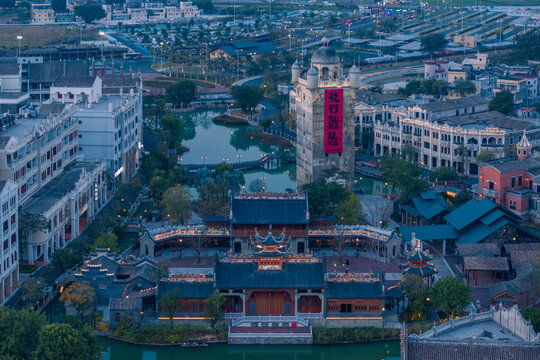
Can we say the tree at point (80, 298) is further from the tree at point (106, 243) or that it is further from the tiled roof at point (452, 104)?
the tiled roof at point (452, 104)

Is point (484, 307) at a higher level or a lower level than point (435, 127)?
lower

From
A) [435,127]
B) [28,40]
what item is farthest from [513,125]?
[28,40]

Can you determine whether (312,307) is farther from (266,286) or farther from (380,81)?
(380,81)

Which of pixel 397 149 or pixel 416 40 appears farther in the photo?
pixel 416 40

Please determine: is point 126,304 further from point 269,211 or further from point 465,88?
point 465,88

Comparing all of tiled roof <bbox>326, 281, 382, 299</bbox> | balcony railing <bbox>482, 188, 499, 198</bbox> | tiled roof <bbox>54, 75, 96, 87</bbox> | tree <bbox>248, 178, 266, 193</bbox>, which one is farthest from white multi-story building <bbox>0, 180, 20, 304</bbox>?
tiled roof <bbox>54, 75, 96, 87</bbox>

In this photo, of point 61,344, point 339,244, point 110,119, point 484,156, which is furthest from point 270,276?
point 484,156

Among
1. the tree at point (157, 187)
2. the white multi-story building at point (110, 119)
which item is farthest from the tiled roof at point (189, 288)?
the white multi-story building at point (110, 119)
